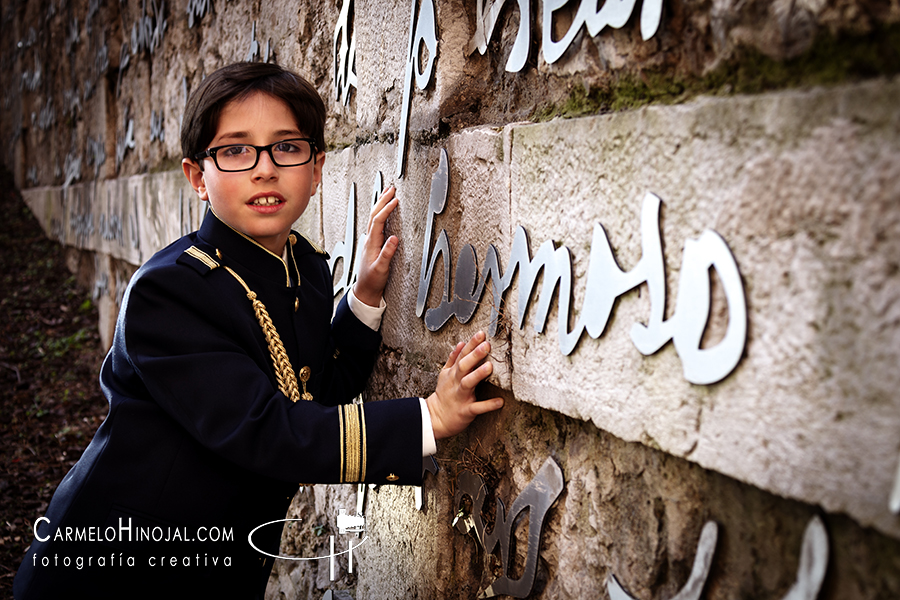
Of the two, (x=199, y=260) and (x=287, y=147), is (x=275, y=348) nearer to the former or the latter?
(x=199, y=260)

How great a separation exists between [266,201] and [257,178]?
0.22ft

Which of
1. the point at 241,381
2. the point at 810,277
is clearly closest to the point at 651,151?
the point at 810,277

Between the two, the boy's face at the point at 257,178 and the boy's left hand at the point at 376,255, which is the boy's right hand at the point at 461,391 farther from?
the boy's face at the point at 257,178

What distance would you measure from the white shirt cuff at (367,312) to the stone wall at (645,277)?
7cm

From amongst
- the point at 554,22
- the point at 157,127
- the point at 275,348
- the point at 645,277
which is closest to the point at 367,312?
the point at 275,348

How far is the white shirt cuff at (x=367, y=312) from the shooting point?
199cm

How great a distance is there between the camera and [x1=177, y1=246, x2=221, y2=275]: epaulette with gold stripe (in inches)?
62.2

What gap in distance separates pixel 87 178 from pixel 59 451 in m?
3.64

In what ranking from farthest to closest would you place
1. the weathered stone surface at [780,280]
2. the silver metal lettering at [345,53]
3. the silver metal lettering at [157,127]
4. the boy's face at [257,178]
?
the silver metal lettering at [157,127] < the silver metal lettering at [345,53] < the boy's face at [257,178] < the weathered stone surface at [780,280]

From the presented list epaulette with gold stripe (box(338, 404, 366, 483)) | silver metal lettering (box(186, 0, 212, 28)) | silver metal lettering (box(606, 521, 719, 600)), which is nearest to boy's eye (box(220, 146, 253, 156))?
epaulette with gold stripe (box(338, 404, 366, 483))

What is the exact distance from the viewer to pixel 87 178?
6949 millimetres

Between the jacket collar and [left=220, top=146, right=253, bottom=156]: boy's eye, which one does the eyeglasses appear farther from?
the jacket collar

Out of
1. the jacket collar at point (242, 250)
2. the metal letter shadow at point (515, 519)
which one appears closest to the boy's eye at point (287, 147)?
the jacket collar at point (242, 250)

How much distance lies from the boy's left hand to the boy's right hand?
50 centimetres
